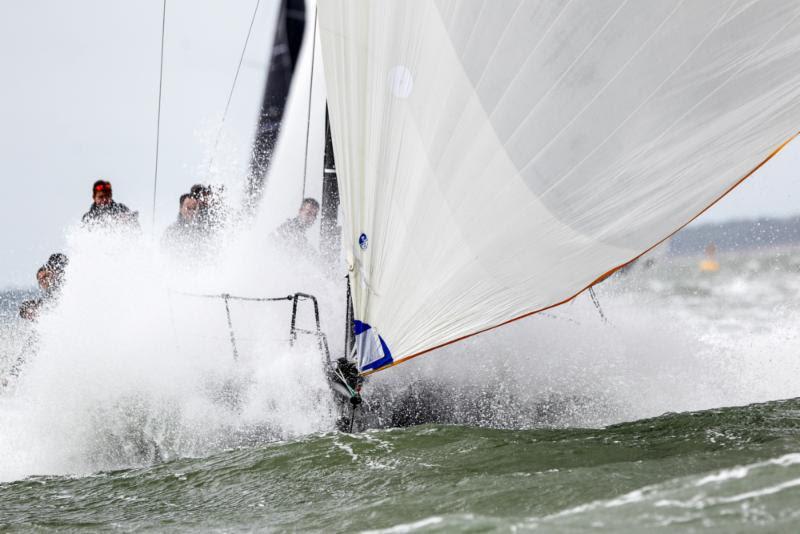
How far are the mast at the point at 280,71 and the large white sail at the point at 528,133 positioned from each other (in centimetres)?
475

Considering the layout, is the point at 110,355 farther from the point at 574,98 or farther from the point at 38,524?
the point at 574,98

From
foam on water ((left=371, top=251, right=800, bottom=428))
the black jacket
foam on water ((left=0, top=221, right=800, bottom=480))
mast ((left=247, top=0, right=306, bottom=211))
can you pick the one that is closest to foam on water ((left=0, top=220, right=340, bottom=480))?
foam on water ((left=0, top=221, right=800, bottom=480))

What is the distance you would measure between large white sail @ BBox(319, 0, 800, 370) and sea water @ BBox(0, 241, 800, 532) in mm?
595

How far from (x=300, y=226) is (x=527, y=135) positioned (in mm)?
3040

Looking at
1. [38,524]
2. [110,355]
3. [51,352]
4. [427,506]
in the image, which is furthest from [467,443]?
[51,352]

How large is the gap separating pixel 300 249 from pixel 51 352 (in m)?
1.60

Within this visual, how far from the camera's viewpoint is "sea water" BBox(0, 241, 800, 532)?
2.41 meters

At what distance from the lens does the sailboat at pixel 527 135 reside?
3.03 meters

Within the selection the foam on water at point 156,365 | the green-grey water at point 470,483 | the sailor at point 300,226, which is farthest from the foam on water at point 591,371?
the sailor at point 300,226

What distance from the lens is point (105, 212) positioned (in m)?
5.75

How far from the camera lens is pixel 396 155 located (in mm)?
3277

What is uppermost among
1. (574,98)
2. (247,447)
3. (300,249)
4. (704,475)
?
(300,249)

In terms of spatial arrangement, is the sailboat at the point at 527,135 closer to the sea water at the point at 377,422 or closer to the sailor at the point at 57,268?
the sea water at the point at 377,422

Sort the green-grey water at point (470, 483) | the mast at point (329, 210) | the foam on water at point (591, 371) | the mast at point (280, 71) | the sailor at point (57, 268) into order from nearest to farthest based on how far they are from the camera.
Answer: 1. the green-grey water at point (470, 483)
2. the foam on water at point (591, 371)
3. the mast at point (329, 210)
4. the sailor at point (57, 268)
5. the mast at point (280, 71)
